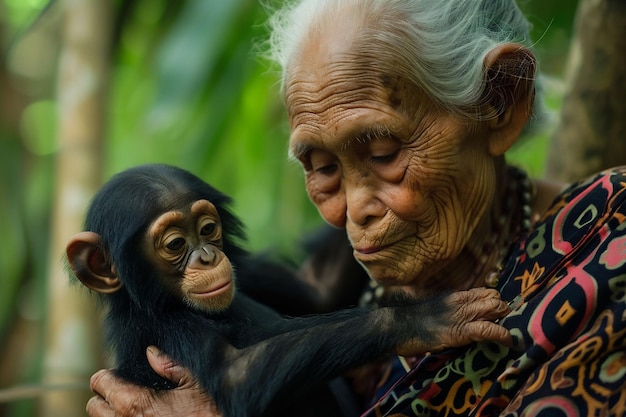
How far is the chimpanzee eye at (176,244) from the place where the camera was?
260 cm

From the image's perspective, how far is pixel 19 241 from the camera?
21.5ft

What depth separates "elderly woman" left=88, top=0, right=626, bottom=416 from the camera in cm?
236

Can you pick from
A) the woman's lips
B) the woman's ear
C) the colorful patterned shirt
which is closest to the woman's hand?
the colorful patterned shirt

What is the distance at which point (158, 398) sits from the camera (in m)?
2.53

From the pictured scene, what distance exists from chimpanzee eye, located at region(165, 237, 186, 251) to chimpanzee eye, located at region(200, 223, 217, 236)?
0.27 feet

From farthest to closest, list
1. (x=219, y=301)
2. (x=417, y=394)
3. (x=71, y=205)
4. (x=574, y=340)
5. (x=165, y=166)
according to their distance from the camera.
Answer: (x=71, y=205)
(x=165, y=166)
(x=219, y=301)
(x=417, y=394)
(x=574, y=340)

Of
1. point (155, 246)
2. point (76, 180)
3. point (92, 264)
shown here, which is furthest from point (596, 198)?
point (76, 180)

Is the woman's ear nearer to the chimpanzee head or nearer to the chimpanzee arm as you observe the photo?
the chimpanzee arm

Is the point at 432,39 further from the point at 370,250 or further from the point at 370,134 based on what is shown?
the point at 370,250

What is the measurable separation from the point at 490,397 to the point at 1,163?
5.49m

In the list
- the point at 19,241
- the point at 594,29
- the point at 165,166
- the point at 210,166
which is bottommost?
the point at 19,241

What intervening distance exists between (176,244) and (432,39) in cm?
105

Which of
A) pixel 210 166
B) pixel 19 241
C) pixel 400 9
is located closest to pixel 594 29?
pixel 400 9

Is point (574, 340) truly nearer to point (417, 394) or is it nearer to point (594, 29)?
point (417, 394)
